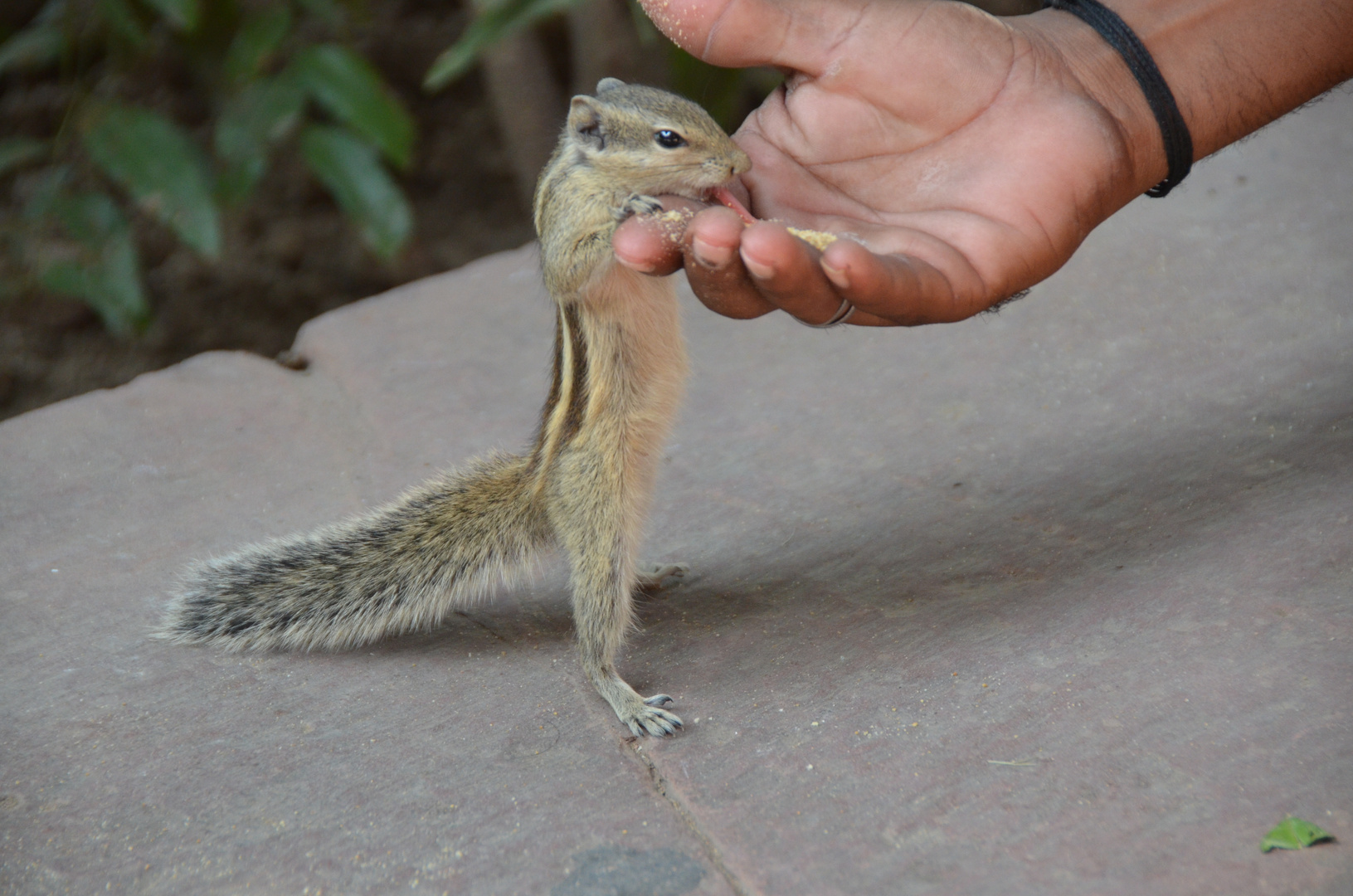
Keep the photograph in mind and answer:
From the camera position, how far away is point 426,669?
2.31 meters

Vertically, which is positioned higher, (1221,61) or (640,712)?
(1221,61)

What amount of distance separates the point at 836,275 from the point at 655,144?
586 millimetres

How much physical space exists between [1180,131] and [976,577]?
1.09 m

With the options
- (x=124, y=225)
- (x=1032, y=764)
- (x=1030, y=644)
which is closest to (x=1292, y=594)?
(x=1030, y=644)

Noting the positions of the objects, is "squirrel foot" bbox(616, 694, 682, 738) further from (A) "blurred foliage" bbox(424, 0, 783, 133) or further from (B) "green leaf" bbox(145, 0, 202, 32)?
(B) "green leaf" bbox(145, 0, 202, 32)

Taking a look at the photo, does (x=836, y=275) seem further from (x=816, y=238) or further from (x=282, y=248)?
(x=282, y=248)

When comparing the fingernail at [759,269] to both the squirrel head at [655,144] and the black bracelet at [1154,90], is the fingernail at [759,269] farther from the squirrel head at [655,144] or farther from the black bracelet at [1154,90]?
the black bracelet at [1154,90]

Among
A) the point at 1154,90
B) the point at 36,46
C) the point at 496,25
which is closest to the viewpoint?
the point at 1154,90

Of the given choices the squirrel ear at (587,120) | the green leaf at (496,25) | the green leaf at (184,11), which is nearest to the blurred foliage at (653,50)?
the green leaf at (496,25)

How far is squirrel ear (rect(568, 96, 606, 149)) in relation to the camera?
2.39 m

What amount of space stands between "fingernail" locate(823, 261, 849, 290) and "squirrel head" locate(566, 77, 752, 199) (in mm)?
467

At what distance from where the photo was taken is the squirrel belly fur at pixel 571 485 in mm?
2295

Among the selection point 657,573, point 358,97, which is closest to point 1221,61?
point 657,573

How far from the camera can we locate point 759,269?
1.90 meters
